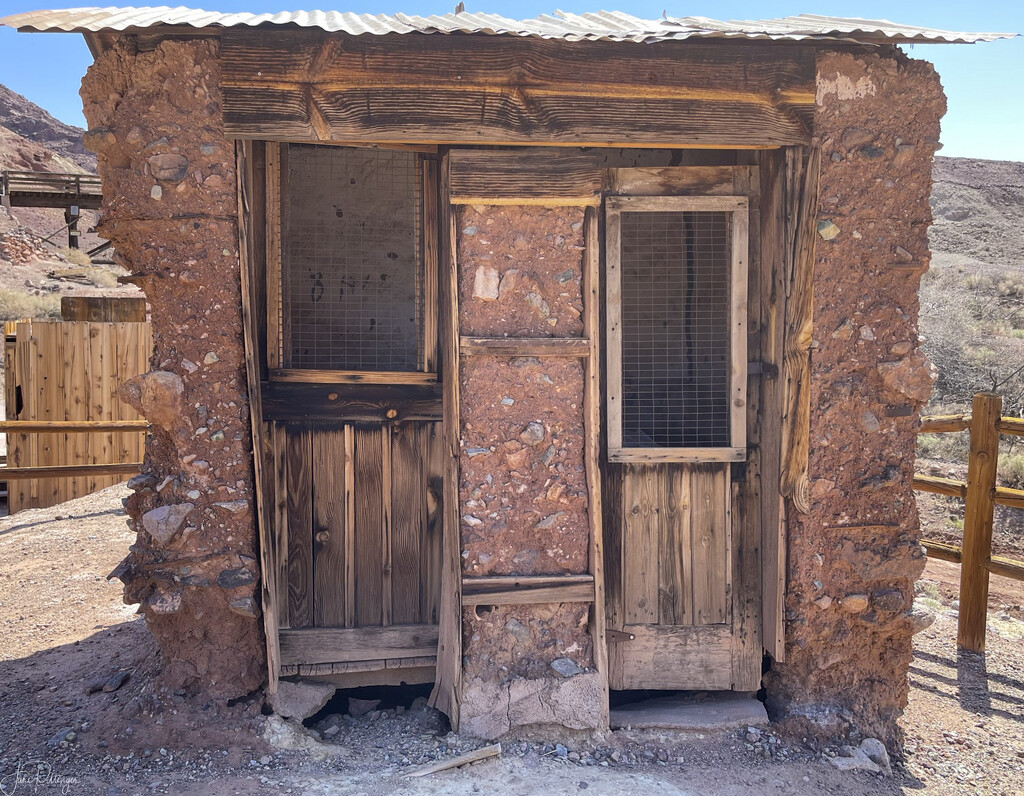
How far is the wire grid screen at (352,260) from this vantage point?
12.5 feet

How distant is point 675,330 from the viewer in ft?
13.0

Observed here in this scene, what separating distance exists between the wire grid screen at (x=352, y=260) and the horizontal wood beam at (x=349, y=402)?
0.18m

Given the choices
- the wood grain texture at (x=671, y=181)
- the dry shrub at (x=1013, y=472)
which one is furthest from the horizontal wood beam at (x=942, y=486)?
the dry shrub at (x=1013, y=472)

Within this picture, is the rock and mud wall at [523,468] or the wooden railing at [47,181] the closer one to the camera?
the rock and mud wall at [523,468]

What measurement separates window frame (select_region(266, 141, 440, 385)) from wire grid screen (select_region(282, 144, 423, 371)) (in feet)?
0.17

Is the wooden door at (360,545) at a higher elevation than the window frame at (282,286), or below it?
below

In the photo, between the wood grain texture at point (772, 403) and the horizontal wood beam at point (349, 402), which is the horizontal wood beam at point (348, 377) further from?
the wood grain texture at point (772, 403)

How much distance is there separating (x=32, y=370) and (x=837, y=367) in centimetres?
730

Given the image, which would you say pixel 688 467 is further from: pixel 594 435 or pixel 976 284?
pixel 976 284

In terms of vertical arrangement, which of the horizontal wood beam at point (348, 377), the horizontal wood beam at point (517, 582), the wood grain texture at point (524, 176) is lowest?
the horizontal wood beam at point (517, 582)

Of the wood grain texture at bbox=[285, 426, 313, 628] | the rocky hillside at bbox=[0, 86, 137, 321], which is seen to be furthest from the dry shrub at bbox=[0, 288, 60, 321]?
the wood grain texture at bbox=[285, 426, 313, 628]

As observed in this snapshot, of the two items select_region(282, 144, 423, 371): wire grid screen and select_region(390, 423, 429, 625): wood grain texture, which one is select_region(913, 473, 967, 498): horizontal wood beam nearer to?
select_region(390, 423, 429, 625): wood grain texture

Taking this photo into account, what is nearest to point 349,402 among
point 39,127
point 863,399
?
point 863,399

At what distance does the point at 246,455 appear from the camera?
328 cm
